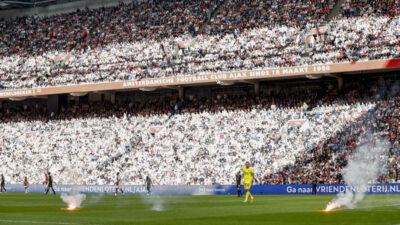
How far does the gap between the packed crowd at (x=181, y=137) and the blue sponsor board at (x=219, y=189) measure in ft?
3.03

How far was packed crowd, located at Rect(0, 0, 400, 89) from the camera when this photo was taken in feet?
166

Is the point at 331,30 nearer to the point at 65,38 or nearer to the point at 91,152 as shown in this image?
the point at 91,152

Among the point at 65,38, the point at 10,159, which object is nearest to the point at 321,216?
the point at 10,159

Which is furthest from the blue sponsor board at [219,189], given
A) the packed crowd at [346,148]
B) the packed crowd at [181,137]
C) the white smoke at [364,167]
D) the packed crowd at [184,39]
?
the packed crowd at [184,39]

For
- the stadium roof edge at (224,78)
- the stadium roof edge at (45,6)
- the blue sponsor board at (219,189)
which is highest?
the stadium roof edge at (45,6)

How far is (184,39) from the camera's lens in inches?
2400

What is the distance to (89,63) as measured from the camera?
211 ft

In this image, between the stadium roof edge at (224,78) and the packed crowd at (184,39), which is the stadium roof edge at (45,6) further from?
the stadium roof edge at (224,78)

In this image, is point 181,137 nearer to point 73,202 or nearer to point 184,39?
point 184,39

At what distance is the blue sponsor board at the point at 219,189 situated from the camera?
3862 centimetres

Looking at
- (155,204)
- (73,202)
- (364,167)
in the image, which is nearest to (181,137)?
(364,167)

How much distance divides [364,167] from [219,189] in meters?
10.2

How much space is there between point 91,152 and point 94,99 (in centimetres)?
1067

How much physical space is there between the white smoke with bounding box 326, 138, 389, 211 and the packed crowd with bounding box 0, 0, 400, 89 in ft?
26.4
